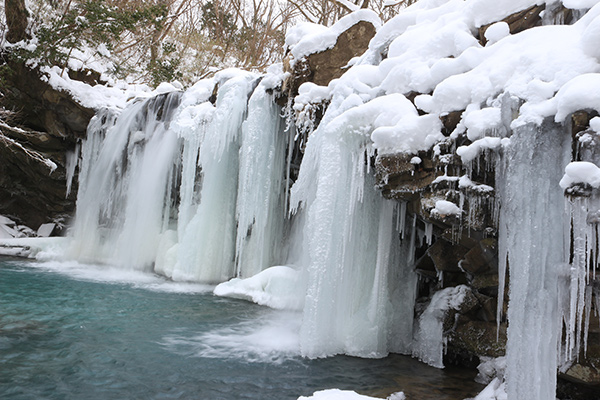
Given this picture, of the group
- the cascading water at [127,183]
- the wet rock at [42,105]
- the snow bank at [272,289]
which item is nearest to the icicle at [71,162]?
the wet rock at [42,105]

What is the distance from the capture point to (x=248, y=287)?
25.5 ft

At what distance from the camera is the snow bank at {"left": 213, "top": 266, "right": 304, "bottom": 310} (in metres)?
7.24

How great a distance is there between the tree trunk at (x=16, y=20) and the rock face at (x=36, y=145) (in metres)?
0.91

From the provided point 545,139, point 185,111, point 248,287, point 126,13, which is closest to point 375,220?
point 545,139

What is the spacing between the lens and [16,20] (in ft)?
39.5

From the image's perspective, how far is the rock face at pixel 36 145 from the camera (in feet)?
38.2

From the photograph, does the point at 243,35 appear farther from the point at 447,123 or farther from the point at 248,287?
the point at 447,123

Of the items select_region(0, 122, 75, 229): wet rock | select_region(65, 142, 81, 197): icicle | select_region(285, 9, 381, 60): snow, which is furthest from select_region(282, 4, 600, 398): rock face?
select_region(0, 122, 75, 229): wet rock

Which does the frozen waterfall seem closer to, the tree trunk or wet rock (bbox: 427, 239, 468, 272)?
wet rock (bbox: 427, 239, 468, 272)

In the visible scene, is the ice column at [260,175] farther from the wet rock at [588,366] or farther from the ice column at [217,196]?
the wet rock at [588,366]

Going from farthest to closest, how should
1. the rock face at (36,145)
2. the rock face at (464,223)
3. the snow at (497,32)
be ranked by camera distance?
1. the rock face at (36,145)
2. the snow at (497,32)
3. the rock face at (464,223)

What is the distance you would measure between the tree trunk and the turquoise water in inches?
332

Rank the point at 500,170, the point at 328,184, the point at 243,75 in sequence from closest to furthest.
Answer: the point at 500,170
the point at 328,184
the point at 243,75

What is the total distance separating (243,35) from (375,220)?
555 inches
